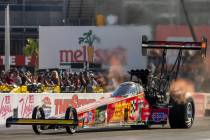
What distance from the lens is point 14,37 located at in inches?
3086

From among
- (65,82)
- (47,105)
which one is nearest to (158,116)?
(47,105)

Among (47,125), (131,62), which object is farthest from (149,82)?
(131,62)

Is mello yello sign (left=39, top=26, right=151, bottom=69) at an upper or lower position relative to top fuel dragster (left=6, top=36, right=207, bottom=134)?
upper

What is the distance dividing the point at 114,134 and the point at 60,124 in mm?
1580

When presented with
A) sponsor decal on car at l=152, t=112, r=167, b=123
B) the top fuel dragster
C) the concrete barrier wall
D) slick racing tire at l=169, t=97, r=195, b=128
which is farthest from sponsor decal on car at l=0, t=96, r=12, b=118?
slick racing tire at l=169, t=97, r=195, b=128

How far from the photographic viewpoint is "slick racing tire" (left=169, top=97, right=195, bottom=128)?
18422 mm

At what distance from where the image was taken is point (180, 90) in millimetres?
19141

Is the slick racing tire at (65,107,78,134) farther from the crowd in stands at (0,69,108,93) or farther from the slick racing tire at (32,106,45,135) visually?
the crowd in stands at (0,69,108,93)

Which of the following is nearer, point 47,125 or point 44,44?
point 47,125

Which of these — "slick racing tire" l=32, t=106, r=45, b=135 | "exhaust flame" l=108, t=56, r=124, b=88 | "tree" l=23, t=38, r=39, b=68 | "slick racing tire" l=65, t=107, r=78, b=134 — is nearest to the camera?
"slick racing tire" l=65, t=107, r=78, b=134

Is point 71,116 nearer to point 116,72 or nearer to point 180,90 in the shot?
point 180,90

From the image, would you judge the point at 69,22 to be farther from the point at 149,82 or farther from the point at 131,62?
the point at 149,82

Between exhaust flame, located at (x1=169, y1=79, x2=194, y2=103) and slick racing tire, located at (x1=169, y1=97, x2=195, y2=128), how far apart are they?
0.14m

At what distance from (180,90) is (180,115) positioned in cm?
97
